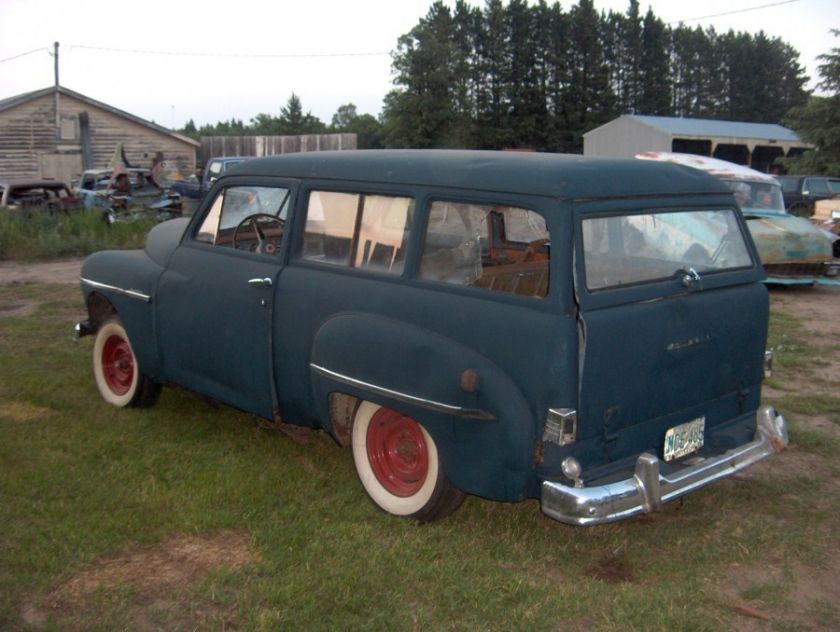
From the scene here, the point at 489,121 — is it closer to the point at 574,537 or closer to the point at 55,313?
the point at 55,313

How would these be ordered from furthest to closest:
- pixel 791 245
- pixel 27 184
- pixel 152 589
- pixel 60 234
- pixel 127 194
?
1. pixel 127 194
2. pixel 27 184
3. pixel 60 234
4. pixel 791 245
5. pixel 152 589

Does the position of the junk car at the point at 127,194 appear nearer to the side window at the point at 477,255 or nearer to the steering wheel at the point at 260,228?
the steering wheel at the point at 260,228

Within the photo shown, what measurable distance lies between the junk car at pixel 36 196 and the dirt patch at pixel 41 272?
291 cm

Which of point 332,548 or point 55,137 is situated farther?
point 55,137

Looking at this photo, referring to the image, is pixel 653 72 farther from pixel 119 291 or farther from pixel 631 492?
pixel 631 492

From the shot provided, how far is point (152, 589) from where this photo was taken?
373 cm

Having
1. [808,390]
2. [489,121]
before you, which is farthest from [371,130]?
[808,390]

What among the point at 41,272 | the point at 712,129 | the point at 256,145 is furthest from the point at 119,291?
the point at 712,129

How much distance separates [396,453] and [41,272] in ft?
36.0

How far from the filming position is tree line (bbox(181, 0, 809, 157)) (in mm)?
47812

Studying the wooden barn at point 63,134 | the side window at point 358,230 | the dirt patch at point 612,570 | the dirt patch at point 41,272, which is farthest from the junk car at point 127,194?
the dirt patch at point 612,570

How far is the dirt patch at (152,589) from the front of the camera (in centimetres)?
348

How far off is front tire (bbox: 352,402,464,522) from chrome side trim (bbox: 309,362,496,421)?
9.7 inches

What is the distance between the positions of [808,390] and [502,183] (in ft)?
13.8
